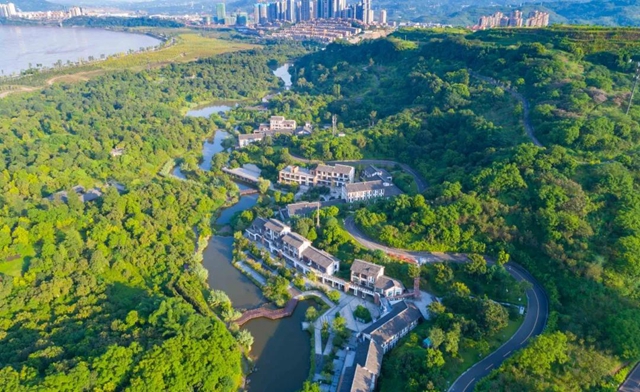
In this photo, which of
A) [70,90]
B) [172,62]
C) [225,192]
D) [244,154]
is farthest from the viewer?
[172,62]

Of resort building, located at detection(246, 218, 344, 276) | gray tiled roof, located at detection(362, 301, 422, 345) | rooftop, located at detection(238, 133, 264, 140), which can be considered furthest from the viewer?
rooftop, located at detection(238, 133, 264, 140)

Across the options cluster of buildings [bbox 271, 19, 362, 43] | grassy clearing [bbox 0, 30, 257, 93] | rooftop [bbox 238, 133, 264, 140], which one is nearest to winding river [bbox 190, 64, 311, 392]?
rooftop [bbox 238, 133, 264, 140]

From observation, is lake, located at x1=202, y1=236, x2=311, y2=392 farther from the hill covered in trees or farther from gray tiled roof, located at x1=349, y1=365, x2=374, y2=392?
the hill covered in trees

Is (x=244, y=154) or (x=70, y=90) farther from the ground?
(x=70, y=90)

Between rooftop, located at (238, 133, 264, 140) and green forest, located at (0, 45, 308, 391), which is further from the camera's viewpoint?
rooftop, located at (238, 133, 264, 140)

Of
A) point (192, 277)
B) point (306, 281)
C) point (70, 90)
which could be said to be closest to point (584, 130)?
point (306, 281)

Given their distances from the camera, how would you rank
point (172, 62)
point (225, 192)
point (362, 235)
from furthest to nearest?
point (172, 62) → point (225, 192) → point (362, 235)

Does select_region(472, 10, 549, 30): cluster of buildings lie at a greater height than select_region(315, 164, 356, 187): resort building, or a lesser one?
greater

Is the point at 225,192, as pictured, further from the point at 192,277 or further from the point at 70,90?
the point at 70,90
